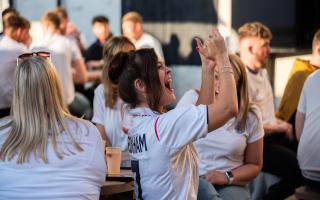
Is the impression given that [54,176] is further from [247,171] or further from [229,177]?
[247,171]

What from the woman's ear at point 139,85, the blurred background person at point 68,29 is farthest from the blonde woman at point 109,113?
the blurred background person at point 68,29

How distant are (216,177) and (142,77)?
3.62ft

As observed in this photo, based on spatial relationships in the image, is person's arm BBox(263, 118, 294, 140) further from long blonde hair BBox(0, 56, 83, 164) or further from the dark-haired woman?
long blonde hair BBox(0, 56, 83, 164)

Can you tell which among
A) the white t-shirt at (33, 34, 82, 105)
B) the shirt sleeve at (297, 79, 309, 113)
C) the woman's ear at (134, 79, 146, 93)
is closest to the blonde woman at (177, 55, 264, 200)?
the shirt sleeve at (297, 79, 309, 113)

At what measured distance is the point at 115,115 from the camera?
4895mm

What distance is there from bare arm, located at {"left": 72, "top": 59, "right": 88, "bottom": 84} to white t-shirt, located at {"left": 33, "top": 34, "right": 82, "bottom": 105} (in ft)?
0.25

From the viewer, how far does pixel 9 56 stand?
575cm

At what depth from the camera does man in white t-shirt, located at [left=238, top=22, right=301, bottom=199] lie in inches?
209

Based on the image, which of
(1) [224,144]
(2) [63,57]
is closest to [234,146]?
(1) [224,144]

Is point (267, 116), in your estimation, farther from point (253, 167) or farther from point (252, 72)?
point (253, 167)

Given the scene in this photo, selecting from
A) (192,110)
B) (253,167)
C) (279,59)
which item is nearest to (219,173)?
(253,167)

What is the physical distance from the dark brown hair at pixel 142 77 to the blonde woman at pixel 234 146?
3.07 ft

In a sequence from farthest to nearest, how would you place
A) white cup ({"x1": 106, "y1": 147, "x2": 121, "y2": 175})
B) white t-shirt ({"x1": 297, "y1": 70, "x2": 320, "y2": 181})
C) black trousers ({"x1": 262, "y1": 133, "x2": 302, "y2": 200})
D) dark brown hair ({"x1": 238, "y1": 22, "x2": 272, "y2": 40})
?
dark brown hair ({"x1": 238, "y1": 22, "x2": 272, "y2": 40})
black trousers ({"x1": 262, "y1": 133, "x2": 302, "y2": 200})
white t-shirt ({"x1": 297, "y1": 70, "x2": 320, "y2": 181})
white cup ({"x1": 106, "y1": 147, "x2": 121, "y2": 175})

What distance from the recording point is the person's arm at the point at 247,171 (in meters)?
4.19
